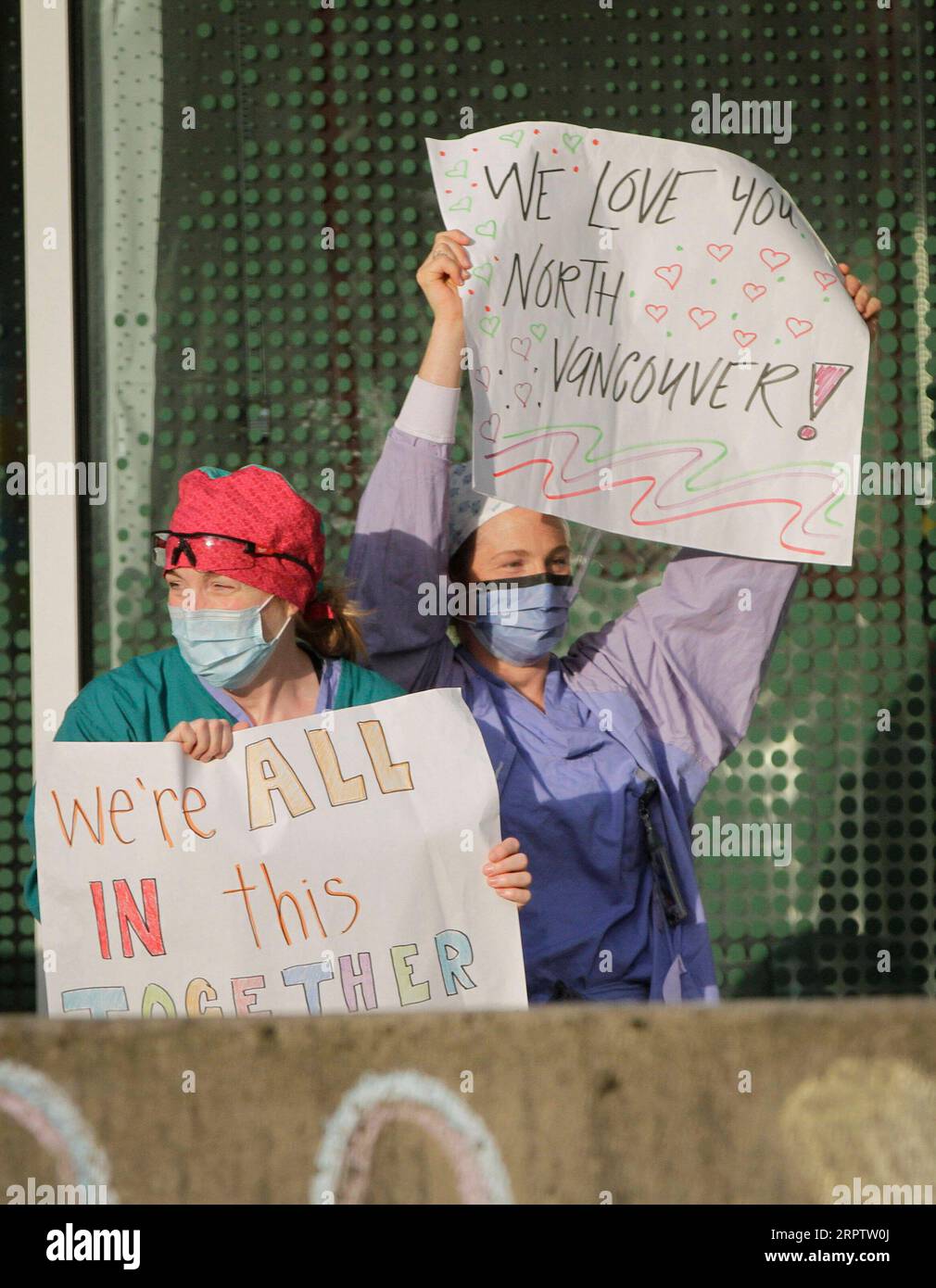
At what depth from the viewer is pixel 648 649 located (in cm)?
384

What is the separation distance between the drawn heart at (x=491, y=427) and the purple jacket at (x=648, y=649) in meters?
0.16

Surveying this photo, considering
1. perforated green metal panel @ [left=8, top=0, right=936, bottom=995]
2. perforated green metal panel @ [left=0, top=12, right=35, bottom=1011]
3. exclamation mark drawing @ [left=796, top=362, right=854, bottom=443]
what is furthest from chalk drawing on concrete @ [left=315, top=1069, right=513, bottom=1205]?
perforated green metal panel @ [left=0, top=12, right=35, bottom=1011]

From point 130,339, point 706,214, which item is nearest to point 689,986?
point 706,214

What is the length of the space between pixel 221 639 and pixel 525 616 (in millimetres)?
731

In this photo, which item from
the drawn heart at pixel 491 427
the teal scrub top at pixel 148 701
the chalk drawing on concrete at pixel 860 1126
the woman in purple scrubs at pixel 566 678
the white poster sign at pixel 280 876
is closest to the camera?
the chalk drawing on concrete at pixel 860 1126

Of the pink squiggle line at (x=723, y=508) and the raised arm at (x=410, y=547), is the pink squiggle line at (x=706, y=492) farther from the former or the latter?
the raised arm at (x=410, y=547)

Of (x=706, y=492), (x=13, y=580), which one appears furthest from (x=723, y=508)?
(x=13, y=580)

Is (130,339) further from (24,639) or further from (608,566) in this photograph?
(608,566)

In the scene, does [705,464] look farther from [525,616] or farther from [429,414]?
[429,414]

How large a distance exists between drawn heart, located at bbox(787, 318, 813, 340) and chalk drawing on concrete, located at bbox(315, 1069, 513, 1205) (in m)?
2.27

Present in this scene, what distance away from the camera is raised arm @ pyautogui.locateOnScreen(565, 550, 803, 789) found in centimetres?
380

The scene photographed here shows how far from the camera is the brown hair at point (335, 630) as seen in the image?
3.50 m

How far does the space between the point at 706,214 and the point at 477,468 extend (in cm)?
86

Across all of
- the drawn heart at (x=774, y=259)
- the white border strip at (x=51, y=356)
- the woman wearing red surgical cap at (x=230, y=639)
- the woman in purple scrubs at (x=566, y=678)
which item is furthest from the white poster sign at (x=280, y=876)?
the white border strip at (x=51, y=356)
